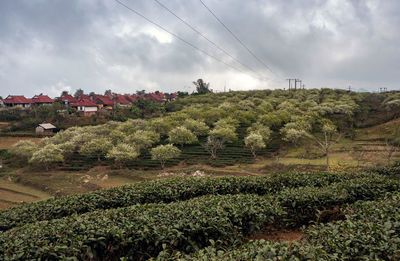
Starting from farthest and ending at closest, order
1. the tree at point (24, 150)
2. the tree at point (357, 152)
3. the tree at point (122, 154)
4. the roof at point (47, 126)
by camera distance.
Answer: the roof at point (47, 126) → the tree at point (24, 150) → the tree at point (122, 154) → the tree at point (357, 152)

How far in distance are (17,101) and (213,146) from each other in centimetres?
7596

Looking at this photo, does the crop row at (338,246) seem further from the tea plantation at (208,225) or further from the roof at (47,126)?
the roof at (47,126)


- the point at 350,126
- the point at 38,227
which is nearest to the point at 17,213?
the point at 38,227

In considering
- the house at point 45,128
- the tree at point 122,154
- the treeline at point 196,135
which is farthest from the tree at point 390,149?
the house at point 45,128

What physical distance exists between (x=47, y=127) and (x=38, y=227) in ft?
206

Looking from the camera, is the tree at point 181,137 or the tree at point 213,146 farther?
the tree at point 181,137

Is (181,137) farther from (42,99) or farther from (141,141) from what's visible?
(42,99)

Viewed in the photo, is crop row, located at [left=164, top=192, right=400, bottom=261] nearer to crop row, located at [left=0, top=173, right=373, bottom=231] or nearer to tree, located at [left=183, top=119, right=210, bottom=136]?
crop row, located at [left=0, top=173, right=373, bottom=231]

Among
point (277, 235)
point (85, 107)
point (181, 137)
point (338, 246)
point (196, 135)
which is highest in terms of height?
point (85, 107)

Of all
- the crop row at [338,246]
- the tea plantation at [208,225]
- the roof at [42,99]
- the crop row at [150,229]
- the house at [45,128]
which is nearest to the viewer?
the crop row at [338,246]

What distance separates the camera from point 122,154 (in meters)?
36.4

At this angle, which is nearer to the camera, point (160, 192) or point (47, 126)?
point (160, 192)

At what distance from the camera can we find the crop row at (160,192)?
10219mm

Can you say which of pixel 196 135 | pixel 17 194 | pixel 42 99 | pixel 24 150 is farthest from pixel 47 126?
pixel 196 135
